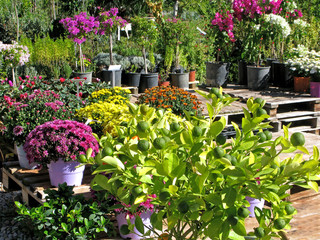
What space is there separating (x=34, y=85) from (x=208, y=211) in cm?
505

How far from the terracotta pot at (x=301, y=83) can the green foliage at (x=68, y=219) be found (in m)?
4.81

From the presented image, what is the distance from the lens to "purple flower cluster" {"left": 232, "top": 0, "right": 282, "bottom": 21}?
23.5 ft

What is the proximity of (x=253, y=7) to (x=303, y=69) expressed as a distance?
54.4 inches

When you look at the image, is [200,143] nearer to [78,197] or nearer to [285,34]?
[78,197]

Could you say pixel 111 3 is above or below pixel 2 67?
above

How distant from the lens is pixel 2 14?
1328 cm

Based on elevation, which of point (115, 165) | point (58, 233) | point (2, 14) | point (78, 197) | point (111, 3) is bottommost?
point (58, 233)

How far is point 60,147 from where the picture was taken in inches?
130

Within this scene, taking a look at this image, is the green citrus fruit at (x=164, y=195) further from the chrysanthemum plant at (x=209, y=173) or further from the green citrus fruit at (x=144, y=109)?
the green citrus fruit at (x=144, y=109)

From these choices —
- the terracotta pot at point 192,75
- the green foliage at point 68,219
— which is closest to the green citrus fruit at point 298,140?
the green foliage at point 68,219

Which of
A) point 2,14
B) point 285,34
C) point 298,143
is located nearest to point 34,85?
point 285,34

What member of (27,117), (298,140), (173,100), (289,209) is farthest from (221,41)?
(298,140)

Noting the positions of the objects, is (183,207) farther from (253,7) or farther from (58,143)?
(253,7)

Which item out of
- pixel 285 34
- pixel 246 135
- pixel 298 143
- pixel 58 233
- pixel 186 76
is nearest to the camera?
pixel 298 143
